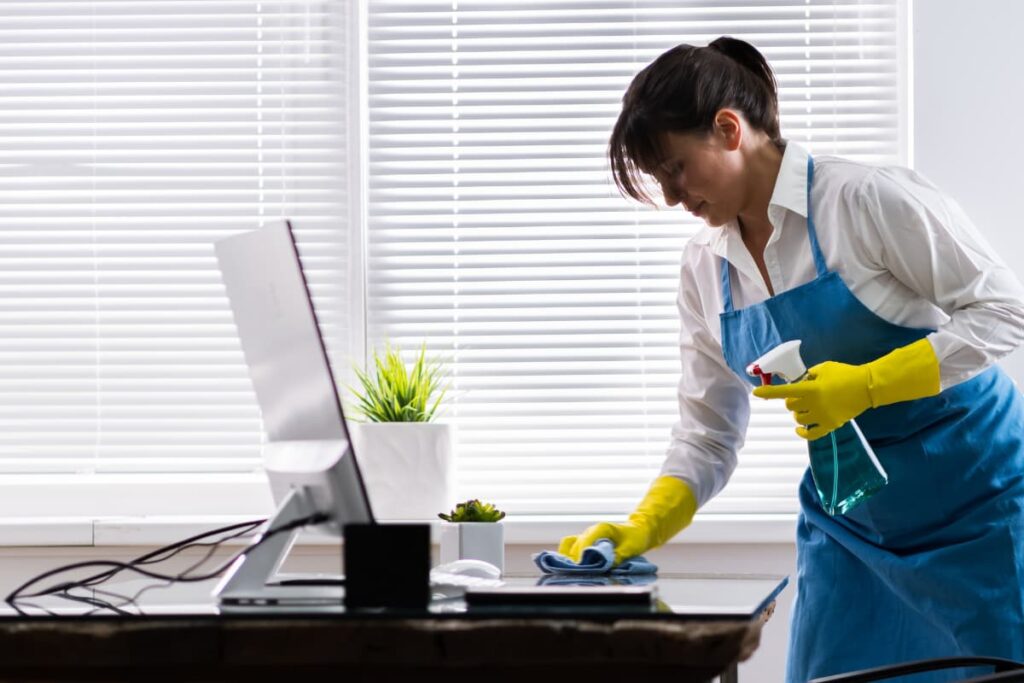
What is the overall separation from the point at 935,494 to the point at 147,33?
2.03 meters

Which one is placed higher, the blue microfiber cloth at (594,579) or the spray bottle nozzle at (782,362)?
the spray bottle nozzle at (782,362)

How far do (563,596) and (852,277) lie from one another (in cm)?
99

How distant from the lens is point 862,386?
170 centimetres

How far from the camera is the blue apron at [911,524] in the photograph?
1.73 meters

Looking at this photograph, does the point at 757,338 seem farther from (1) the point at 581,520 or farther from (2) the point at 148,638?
(2) the point at 148,638

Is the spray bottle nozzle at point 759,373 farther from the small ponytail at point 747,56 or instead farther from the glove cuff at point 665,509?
the small ponytail at point 747,56

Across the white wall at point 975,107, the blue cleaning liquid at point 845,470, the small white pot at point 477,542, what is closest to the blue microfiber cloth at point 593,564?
the small white pot at point 477,542

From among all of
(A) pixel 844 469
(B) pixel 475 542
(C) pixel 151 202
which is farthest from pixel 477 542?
(C) pixel 151 202

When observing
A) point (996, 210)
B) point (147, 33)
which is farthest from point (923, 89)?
point (147, 33)

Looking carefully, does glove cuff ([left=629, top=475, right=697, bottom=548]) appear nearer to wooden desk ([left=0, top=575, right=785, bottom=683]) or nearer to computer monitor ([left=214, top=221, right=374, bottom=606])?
computer monitor ([left=214, top=221, right=374, bottom=606])

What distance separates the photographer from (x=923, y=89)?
2.57 metres

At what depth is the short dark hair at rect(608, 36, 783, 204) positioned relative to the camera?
6.00 feet

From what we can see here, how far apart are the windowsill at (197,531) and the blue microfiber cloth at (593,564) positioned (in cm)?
94

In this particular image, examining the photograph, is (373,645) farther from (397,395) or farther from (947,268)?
(397,395)
